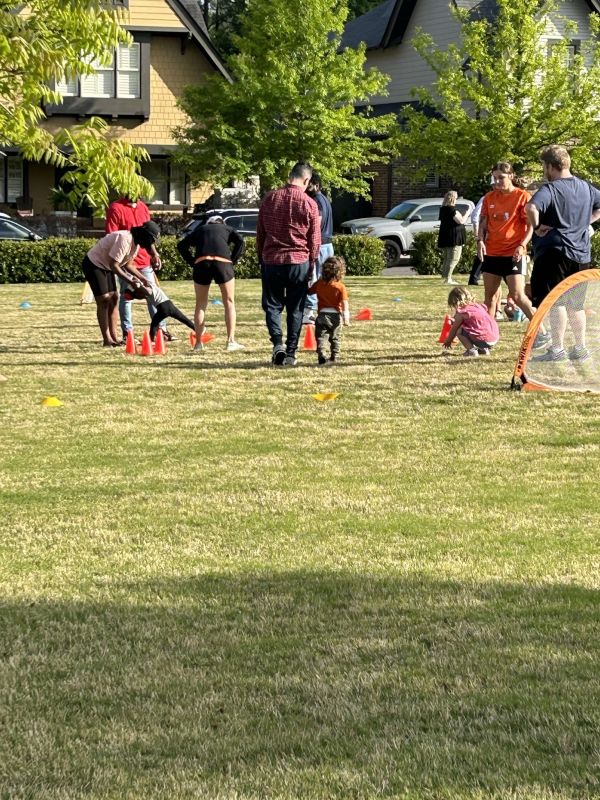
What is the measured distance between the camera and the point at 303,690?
4801 millimetres

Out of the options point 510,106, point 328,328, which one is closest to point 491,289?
point 328,328

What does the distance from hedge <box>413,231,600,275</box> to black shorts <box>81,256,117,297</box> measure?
1656 centimetres

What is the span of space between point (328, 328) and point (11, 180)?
35.4 metres

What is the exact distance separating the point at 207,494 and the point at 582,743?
14.5 feet

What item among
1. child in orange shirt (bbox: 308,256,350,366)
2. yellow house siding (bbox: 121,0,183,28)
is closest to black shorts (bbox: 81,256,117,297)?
child in orange shirt (bbox: 308,256,350,366)

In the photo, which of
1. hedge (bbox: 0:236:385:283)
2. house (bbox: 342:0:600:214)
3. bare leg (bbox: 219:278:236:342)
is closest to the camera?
bare leg (bbox: 219:278:236:342)

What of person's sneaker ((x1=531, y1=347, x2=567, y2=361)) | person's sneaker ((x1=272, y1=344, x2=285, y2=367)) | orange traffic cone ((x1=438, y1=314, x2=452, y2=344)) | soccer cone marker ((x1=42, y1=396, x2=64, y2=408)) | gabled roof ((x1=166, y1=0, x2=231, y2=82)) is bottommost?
soccer cone marker ((x1=42, y1=396, x2=64, y2=408))

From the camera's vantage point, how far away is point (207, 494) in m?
8.35

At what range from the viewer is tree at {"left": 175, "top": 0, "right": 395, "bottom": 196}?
134ft

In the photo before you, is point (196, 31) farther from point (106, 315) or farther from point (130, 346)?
point (130, 346)

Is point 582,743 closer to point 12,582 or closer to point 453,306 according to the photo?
point 12,582

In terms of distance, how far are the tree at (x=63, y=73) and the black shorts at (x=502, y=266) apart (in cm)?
372

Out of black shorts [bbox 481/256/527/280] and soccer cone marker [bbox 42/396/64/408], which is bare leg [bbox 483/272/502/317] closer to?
black shorts [bbox 481/256/527/280]

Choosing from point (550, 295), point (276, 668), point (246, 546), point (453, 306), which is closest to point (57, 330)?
point (453, 306)
